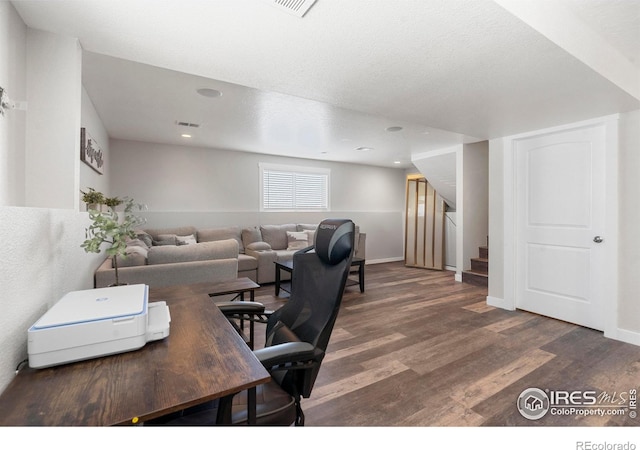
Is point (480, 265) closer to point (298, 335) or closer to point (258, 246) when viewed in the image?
point (258, 246)

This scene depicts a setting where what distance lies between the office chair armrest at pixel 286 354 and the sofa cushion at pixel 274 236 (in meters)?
4.45

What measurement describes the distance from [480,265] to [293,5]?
4764mm

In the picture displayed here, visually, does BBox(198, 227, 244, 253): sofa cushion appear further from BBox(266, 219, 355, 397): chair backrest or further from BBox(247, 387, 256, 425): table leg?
BBox(247, 387, 256, 425): table leg

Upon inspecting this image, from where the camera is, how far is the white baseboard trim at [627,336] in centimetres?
261

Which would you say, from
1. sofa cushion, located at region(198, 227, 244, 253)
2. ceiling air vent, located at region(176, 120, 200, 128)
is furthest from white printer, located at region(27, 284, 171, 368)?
sofa cushion, located at region(198, 227, 244, 253)

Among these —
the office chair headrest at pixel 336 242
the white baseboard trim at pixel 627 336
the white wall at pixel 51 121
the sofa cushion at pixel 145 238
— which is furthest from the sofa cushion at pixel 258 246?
the white baseboard trim at pixel 627 336

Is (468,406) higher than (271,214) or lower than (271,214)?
lower

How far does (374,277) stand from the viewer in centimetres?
546

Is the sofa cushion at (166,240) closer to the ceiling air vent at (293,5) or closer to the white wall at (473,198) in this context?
the ceiling air vent at (293,5)

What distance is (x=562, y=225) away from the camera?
3.12 metres

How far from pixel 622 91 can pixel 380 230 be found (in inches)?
207

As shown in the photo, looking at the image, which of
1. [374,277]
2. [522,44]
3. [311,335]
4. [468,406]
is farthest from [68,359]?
[374,277]

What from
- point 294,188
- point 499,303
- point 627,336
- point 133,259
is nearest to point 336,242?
point 133,259
